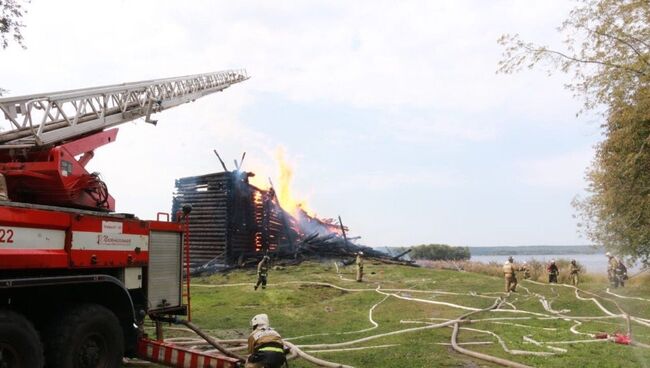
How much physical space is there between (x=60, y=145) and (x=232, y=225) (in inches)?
699

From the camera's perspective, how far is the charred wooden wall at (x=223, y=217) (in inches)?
977

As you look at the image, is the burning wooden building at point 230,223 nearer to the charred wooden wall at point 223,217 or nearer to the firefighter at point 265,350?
the charred wooden wall at point 223,217

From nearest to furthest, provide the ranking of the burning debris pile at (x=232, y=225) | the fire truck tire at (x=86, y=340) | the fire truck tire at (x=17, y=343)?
the fire truck tire at (x=17, y=343) < the fire truck tire at (x=86, y=340) < the burning debris pile at (x=232, y=225)

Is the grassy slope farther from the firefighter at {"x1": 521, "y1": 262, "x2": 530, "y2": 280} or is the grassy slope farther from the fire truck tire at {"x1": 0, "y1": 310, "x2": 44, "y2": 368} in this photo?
the fire truck tire at {"x1": 0, "y1": 310, "x2": 44, "y2": 368}

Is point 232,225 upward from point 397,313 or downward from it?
upward

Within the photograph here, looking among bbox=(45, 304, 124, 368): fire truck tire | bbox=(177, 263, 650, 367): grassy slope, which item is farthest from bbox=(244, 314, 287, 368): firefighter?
bbox=(177, 263, 650, 367): grassy slope

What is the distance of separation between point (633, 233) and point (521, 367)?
14090mm

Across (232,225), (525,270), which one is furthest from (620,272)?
(232,225)

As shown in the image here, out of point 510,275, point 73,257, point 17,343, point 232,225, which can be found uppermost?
point 232,225

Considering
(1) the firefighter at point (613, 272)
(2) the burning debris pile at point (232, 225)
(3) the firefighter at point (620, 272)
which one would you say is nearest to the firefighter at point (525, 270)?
(1) the firefighter at point (613, 272)

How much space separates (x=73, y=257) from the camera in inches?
211

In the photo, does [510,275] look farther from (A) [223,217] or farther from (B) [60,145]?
(B) [60,145]

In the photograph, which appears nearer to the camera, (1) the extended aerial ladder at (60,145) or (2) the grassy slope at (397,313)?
(1) the extended aerial ladder at (60,145)

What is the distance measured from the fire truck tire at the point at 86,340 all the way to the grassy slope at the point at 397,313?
3050 mm
